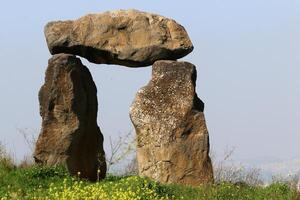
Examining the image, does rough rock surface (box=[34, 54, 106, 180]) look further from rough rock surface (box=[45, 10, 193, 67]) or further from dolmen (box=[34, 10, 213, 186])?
rough rock surface (box=[45, 10, 193, 67])

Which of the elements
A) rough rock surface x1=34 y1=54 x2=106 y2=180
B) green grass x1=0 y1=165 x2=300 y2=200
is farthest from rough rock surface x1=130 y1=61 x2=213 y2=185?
rough rock surface x1=34 y1=54 x2=106 y2=180

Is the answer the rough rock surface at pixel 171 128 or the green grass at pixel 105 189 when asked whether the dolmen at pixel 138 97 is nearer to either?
the rough rock surface at pixel 171 128

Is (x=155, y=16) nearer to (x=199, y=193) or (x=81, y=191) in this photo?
(x=199, y=193)

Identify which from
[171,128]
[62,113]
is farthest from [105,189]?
[62,113]

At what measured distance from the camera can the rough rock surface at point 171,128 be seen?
16812mm

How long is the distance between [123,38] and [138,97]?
1.68m

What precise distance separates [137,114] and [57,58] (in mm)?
2389

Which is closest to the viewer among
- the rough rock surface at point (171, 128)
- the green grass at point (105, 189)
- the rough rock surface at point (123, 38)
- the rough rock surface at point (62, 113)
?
the green grass at point (105, 189)

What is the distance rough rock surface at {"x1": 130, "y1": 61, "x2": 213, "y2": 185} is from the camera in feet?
55.2

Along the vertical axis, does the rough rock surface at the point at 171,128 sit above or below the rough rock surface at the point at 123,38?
below

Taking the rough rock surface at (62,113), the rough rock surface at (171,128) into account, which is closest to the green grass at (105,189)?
the rough rock surface at (62,113)

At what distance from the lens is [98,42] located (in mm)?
17844

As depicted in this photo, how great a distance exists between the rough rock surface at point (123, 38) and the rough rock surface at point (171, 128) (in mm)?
595

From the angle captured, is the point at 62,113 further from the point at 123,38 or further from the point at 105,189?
the point at 105,189
